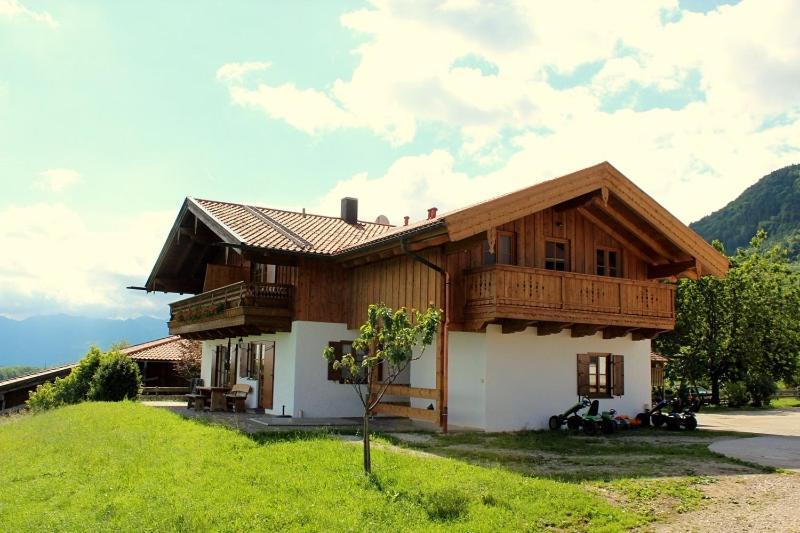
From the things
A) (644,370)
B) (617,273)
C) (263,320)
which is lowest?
(644,370)

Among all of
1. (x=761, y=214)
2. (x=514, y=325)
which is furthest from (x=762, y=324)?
(x=761, y=214)

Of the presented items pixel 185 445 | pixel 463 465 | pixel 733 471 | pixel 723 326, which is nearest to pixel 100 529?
pixel 185 445

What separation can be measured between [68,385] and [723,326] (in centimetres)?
2836

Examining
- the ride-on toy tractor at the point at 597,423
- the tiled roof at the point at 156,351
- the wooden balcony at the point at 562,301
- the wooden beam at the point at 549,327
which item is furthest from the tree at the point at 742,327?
the tiled roof at the point at 156,351

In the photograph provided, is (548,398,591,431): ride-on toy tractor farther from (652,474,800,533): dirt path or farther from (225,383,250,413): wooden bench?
(225,383,250,413): wooden bench

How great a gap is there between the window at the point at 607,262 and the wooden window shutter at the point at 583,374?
228cm

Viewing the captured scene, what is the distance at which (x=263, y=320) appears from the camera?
61.3 feet

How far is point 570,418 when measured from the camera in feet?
53.4

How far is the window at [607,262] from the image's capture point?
1861cm

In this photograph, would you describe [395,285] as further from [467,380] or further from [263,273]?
[263,273]

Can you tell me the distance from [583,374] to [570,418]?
202 cm

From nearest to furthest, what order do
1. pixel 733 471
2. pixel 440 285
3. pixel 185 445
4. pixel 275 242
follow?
pixel 733 471
pixel 185 445
pixel 440 285
pixel 275 242

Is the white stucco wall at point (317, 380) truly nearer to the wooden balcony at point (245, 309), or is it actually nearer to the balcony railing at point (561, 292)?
the wooden balcony at point (245, 309)

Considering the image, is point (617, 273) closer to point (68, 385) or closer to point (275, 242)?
point (275, 242)
